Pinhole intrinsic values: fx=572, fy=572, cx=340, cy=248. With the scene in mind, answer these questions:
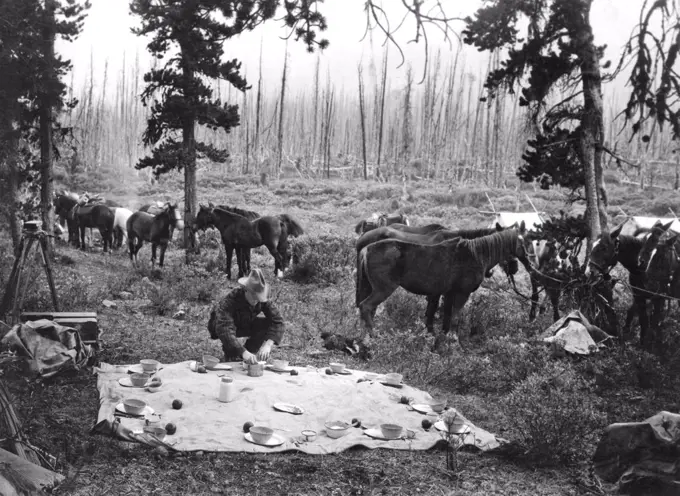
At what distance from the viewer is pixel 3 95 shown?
1118 centimetres

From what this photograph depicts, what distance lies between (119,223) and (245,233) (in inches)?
256

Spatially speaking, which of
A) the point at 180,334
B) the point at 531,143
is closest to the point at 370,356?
the point at 180,334

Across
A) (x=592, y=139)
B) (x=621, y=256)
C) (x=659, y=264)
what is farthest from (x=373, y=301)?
(x=592, y=139)

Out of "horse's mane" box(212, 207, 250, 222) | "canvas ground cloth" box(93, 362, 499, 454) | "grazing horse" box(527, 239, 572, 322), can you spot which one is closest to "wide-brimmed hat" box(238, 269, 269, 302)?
"canvas ground cloth" box(93, 362, 499, 454)

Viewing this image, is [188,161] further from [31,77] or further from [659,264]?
[659,264]

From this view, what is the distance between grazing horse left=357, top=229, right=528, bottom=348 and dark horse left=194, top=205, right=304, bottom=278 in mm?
5774

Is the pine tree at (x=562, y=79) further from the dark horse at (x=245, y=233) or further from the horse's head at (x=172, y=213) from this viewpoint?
the horse's head at (x=172, y=213)

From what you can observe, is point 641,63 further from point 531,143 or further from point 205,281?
point 205,281

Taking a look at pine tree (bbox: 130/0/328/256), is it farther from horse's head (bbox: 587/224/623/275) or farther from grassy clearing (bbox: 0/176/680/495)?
horse's head (bbox: 587/224/623/275)

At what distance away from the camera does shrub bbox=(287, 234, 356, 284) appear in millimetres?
13148

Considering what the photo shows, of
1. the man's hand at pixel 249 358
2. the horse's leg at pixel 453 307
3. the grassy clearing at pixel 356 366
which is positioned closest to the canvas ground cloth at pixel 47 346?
the grassy clearing at pixel 356 366

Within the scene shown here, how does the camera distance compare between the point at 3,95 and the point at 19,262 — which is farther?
the point at 3,95

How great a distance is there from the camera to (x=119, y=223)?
59.5ft

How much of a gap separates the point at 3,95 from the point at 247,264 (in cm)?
623
